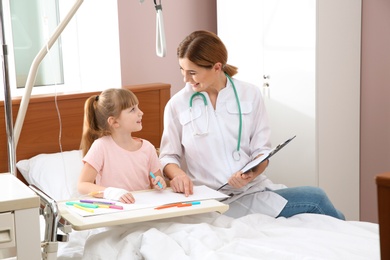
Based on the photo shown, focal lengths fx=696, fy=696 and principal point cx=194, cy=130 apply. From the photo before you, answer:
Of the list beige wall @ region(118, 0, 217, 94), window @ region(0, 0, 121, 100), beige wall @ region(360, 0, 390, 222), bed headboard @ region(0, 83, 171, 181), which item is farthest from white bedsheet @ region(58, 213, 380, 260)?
beige wall @ region(118, 0, 217, 94)

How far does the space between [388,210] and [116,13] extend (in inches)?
93.6

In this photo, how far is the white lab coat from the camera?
2545 mm

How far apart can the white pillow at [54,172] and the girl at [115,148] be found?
9.4 inches

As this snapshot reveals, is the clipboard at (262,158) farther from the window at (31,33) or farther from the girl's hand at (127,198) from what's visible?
the window at (31,33)

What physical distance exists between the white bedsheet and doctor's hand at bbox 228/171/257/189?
191 millimetres

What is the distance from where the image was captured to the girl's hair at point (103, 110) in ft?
8.11

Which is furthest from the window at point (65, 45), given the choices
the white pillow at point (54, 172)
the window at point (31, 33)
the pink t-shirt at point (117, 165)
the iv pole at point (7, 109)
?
the iv pole at point (7, 109)

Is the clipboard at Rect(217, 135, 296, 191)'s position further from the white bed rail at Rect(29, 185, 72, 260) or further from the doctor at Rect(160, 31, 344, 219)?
the white bed rail at Rect(29, 185, 72, 260)

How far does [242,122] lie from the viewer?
2.58 meters

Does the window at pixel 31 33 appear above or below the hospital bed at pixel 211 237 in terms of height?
above

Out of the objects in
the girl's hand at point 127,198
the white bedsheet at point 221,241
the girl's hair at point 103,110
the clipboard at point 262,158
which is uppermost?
the girl's hair at point 103,110

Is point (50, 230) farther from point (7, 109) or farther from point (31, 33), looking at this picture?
point (31, 33)

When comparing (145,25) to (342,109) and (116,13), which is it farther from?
(342,109)

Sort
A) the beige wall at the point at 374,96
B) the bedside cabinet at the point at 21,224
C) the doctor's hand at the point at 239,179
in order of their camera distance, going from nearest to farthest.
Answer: the bedside cabinet at the point at 21,224, the doctor's hand at the point at 239,179, the beige wall at the point at 374,96
